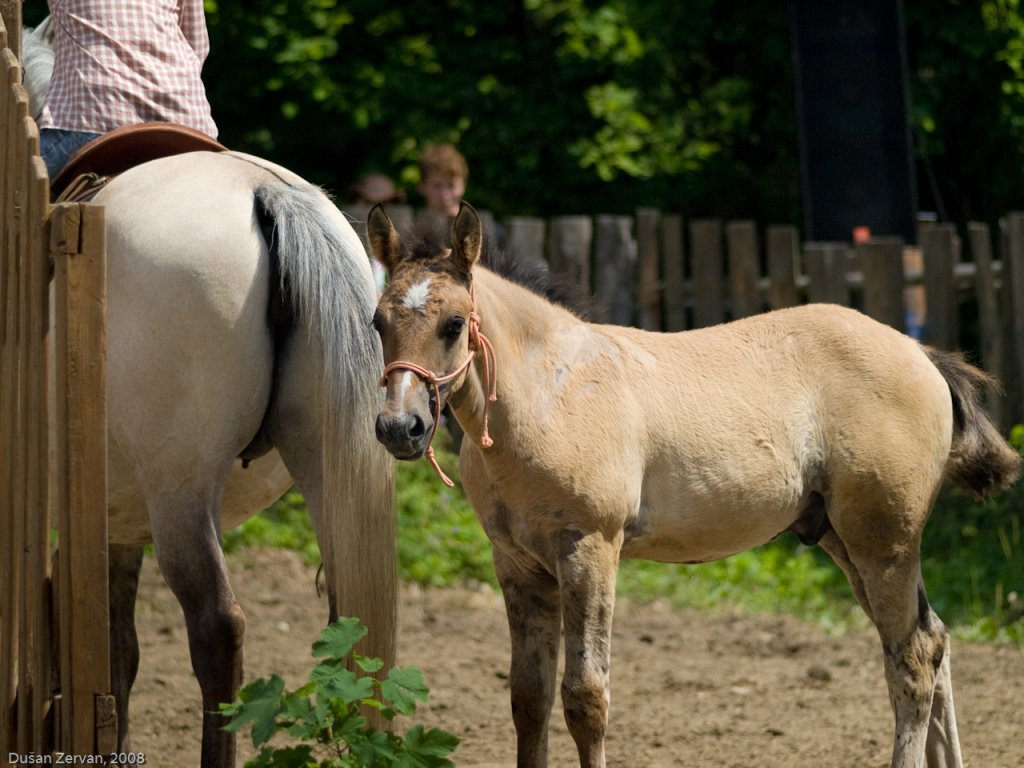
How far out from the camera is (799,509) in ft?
14.0

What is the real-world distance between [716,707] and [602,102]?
6727 mm

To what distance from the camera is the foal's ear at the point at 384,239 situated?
12.2 feet

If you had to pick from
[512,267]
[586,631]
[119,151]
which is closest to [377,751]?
[586,631]

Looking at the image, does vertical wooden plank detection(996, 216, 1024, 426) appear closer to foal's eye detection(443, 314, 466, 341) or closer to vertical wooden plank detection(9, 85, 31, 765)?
foal's eye detection(443, 314, 466, 341)

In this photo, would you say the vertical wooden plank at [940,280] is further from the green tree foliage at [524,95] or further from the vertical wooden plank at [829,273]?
the green tree foliage at [524,95]

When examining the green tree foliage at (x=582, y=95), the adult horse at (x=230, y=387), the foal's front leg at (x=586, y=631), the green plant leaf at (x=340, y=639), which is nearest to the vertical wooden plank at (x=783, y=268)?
the green tree foliage at (x=582, y=95)

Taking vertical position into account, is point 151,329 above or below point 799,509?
above

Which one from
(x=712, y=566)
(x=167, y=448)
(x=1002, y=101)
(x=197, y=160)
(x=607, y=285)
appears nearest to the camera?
(x=167, y=448)

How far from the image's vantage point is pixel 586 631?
3.76 metres

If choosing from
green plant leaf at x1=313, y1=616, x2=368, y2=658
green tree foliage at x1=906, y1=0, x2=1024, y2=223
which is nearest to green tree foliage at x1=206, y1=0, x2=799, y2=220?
green tree foliage at x1=906, y1=0, x2=1024, y2=223

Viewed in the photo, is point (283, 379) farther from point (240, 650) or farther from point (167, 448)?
point (240, 650)

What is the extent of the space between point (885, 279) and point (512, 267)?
5.04 metres

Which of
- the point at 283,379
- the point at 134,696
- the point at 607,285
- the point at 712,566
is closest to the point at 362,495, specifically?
the point at 283,379

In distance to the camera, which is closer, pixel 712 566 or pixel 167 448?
pixel 167 448
